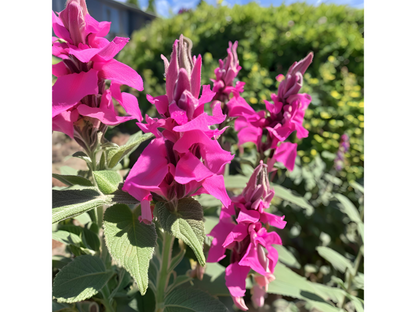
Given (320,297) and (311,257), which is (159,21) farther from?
(320,297)

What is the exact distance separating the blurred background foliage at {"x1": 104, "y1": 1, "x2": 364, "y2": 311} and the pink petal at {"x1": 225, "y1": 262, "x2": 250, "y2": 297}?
0.51 metres

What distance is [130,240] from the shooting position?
1.51ft

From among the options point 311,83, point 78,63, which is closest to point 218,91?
point 78,63

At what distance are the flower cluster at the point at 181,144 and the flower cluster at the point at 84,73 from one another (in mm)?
98

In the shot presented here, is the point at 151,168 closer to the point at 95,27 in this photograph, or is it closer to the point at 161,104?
the point at 161,104

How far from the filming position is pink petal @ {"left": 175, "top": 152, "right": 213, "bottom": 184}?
399 millimetres

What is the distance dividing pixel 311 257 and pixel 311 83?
66.7 inches

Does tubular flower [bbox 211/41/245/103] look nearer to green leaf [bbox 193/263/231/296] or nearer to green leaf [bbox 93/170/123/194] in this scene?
green leaf [bbox 93/170/123/194]

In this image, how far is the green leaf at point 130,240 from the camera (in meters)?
0.42

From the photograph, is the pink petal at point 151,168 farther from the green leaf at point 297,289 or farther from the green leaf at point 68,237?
the green leaf at point 297,289

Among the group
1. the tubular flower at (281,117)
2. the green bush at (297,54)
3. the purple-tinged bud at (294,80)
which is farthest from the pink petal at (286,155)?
the green bush at (297,54)

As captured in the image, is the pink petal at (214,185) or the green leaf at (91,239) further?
the green leaf at (91,239)

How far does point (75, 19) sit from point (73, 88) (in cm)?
11

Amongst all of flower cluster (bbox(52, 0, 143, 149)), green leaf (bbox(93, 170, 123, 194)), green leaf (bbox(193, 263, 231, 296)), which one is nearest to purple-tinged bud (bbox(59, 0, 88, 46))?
flower cluster (bbox(52, 0, 143, 149))
